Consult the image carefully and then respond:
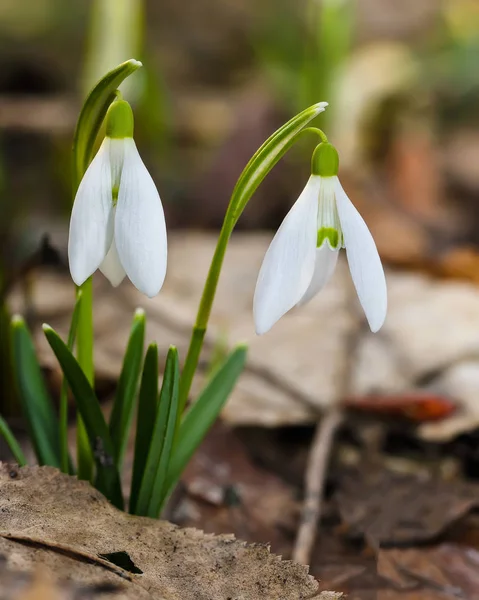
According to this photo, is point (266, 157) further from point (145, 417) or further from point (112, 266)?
point (145, 417)

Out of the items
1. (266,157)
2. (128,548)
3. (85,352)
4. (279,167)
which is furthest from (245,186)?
(279,167)

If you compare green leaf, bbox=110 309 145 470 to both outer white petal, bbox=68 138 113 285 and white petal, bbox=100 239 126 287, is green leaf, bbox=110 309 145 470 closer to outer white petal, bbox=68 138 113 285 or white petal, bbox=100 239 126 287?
white petal, bbox=100 239 126 287

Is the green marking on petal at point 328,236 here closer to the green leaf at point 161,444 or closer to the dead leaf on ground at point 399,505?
the green leaf at point 161,444

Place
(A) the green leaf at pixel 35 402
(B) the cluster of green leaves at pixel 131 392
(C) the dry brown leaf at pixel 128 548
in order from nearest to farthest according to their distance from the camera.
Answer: (C) the dry brown leaf at pixel 128 548, (B) the cluster of green leaves at pixel 131 392, (A) the green leaf at pixel 35 402

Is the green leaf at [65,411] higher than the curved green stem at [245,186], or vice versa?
the curved green stem at [245,186]

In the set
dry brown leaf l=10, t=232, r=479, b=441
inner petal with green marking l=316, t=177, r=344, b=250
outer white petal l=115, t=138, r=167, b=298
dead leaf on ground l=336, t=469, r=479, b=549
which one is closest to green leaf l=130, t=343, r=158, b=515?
outer white petal l=115, t=138, r=167, b=298

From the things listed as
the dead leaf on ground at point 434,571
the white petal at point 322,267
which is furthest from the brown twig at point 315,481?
the white petal at point 322,267
